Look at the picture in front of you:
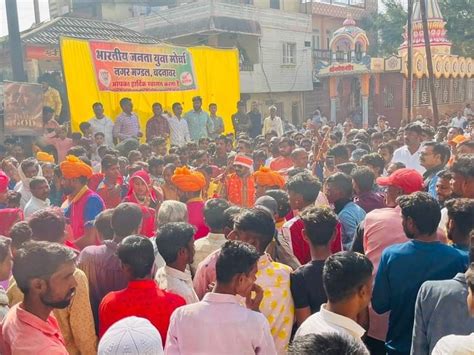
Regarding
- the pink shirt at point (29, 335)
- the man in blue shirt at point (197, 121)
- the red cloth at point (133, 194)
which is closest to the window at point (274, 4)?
the man in blue shirt at point (197, 121)

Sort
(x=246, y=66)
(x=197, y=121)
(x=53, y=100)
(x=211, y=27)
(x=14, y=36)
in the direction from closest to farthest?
(x=14, y=36) → (x=53, y=100) → (x=197, y=121) → (x=211, y=27) → (x=246, y=66)

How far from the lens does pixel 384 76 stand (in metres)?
26.2

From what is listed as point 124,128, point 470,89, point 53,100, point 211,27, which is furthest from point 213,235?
point 470,89

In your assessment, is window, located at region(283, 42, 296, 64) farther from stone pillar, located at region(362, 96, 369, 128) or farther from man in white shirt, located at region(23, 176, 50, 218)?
man in white shirt, located at region(23, 176, 50, 218)

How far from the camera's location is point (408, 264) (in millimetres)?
2920

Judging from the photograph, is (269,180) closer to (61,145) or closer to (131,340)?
(131,340)

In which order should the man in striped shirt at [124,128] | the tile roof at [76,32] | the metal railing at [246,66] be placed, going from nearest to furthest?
the man in striped shirt at [124,128]
the tile roof at [76,32]
the metal railing at [246,66]

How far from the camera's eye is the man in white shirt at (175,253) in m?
3.12

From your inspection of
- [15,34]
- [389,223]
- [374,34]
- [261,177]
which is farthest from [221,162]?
[374,34]

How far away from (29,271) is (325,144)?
24.1 feet

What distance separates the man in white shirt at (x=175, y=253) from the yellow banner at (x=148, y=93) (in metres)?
8.83

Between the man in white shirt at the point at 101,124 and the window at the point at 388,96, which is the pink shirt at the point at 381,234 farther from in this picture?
the window at the point at 388,96

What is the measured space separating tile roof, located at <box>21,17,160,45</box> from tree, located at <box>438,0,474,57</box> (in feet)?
68.7

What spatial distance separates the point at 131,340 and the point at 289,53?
2420cm
